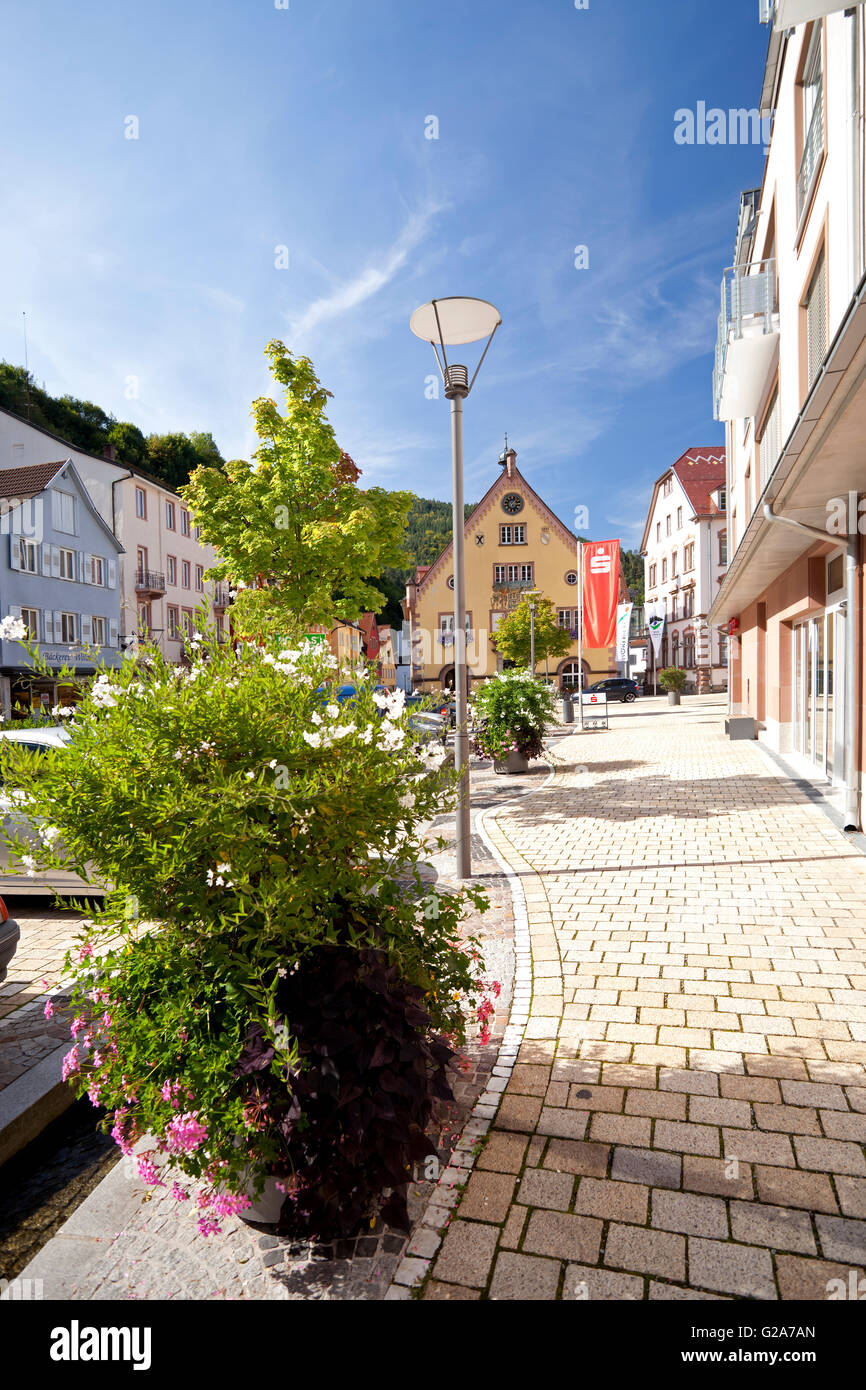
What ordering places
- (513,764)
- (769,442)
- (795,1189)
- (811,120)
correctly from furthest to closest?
(769,442) < (513,764) < (811,120) < (795,1189)

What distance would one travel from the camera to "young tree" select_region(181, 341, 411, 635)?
47.5 ft

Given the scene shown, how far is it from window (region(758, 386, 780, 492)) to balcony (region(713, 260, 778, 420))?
0.70 m

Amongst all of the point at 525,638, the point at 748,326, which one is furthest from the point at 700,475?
the point at 748,326

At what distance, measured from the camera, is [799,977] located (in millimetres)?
4559

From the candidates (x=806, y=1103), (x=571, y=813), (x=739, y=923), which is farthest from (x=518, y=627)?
(x=806, y=1103)

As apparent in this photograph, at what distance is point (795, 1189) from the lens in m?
2.72

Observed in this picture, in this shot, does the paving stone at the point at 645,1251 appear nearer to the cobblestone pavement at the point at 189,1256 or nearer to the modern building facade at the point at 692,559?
the cobblestone pavement at the point at 189,1256

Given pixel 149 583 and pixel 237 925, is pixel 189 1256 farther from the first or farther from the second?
pixel 149 583

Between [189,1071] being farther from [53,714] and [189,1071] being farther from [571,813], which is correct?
[571,813]

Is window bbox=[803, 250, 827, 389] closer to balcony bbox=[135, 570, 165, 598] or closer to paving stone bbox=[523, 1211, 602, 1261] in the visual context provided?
paving stone bbox=[523, 1211, 602, 1261]

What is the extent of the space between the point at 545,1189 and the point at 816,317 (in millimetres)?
12375

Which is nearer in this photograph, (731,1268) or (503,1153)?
(731,1268)
